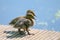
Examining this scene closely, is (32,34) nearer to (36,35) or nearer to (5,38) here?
(36,35)

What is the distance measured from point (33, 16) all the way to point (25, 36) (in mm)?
249

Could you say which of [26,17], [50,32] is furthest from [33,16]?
[50,32]

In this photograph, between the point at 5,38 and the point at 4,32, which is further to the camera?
the point at 4,32

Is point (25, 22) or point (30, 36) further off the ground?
point (25, 22)

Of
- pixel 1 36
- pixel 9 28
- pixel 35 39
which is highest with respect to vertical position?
pixel 9 28

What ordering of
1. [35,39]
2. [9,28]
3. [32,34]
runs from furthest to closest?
[9,28] → [32,34] → [35,39]

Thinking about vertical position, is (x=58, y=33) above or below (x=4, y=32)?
below

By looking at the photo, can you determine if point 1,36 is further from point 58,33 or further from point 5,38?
point 58,33

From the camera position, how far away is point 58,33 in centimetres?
312

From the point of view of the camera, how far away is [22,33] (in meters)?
3.07

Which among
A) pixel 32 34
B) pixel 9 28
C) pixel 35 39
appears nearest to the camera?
pixel 35 39

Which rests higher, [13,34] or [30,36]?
[13,34]

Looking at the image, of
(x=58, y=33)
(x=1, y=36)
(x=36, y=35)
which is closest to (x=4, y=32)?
(x=1, y=36)

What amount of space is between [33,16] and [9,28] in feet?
1.39
